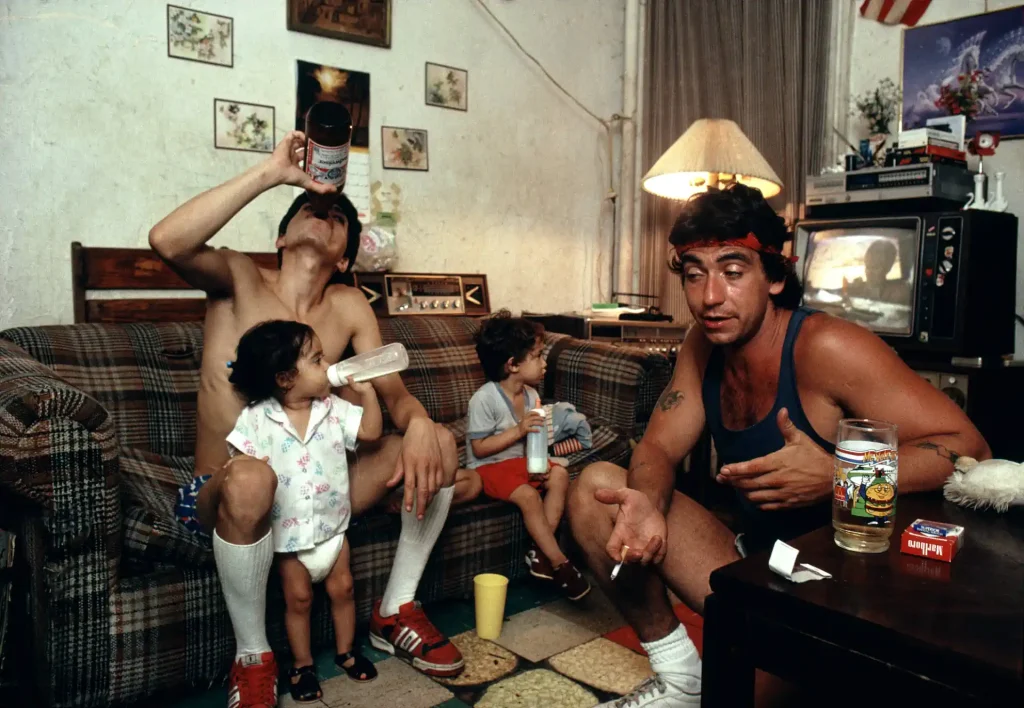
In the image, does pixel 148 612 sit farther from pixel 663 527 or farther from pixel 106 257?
pixel 106 257

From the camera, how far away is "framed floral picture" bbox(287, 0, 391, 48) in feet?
10.9

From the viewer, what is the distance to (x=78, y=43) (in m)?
2.86

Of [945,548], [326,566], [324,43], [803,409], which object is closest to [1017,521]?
[945,548]

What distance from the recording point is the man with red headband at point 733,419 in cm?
148

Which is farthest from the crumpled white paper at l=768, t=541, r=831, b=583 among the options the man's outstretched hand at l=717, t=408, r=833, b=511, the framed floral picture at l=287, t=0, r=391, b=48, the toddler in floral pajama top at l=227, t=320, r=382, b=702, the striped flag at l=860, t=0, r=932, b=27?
the striped flag at l=860, t=0, r=932, b=27

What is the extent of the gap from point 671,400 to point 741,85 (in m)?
2.92

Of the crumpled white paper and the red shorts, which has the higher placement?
the crumpled white paper

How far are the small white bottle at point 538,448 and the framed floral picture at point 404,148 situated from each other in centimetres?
177

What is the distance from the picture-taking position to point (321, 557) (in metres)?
1.95

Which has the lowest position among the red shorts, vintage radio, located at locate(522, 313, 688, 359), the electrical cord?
the red shorts

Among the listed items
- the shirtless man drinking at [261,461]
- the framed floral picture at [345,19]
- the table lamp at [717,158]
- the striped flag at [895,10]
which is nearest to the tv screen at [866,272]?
the table lamp at [717,158]

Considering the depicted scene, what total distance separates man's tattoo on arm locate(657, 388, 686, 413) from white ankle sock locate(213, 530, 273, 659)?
95 cm

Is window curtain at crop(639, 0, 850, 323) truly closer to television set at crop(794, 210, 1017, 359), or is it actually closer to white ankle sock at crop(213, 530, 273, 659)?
television set at crop(794, 210, 1017, 359)

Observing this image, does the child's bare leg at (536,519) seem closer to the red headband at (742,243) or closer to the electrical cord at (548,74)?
the red headband at (742,243)
